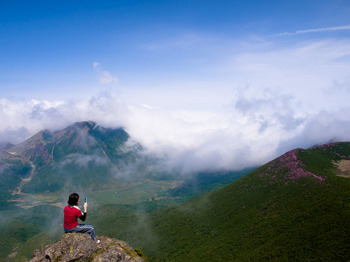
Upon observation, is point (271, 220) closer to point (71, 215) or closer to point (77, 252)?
point (77, 252)

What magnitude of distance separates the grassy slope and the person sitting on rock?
243ft

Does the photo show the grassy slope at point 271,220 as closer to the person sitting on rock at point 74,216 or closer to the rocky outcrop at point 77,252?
the rocky outcrop at point 77,252

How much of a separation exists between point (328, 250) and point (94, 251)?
74752mm

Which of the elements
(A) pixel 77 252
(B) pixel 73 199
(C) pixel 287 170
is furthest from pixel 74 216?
(C) pixel 287 170

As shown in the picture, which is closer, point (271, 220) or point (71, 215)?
point (71, 215)

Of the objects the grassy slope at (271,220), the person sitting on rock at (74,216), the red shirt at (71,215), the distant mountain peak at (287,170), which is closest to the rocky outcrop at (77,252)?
the person sitting on rock at (74,216)

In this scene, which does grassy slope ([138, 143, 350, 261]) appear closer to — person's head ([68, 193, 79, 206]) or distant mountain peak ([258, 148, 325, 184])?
distant mountain peak ([258, 148, 325, 184])

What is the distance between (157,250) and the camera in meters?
121

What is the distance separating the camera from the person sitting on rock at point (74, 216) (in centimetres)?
2367

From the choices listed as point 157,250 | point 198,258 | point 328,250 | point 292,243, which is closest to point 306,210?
point 292,243

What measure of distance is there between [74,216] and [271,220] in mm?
101938

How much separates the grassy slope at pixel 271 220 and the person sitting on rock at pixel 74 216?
74199 mm

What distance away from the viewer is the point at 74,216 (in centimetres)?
2492

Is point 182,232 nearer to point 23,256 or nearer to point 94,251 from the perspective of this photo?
point 94,251
